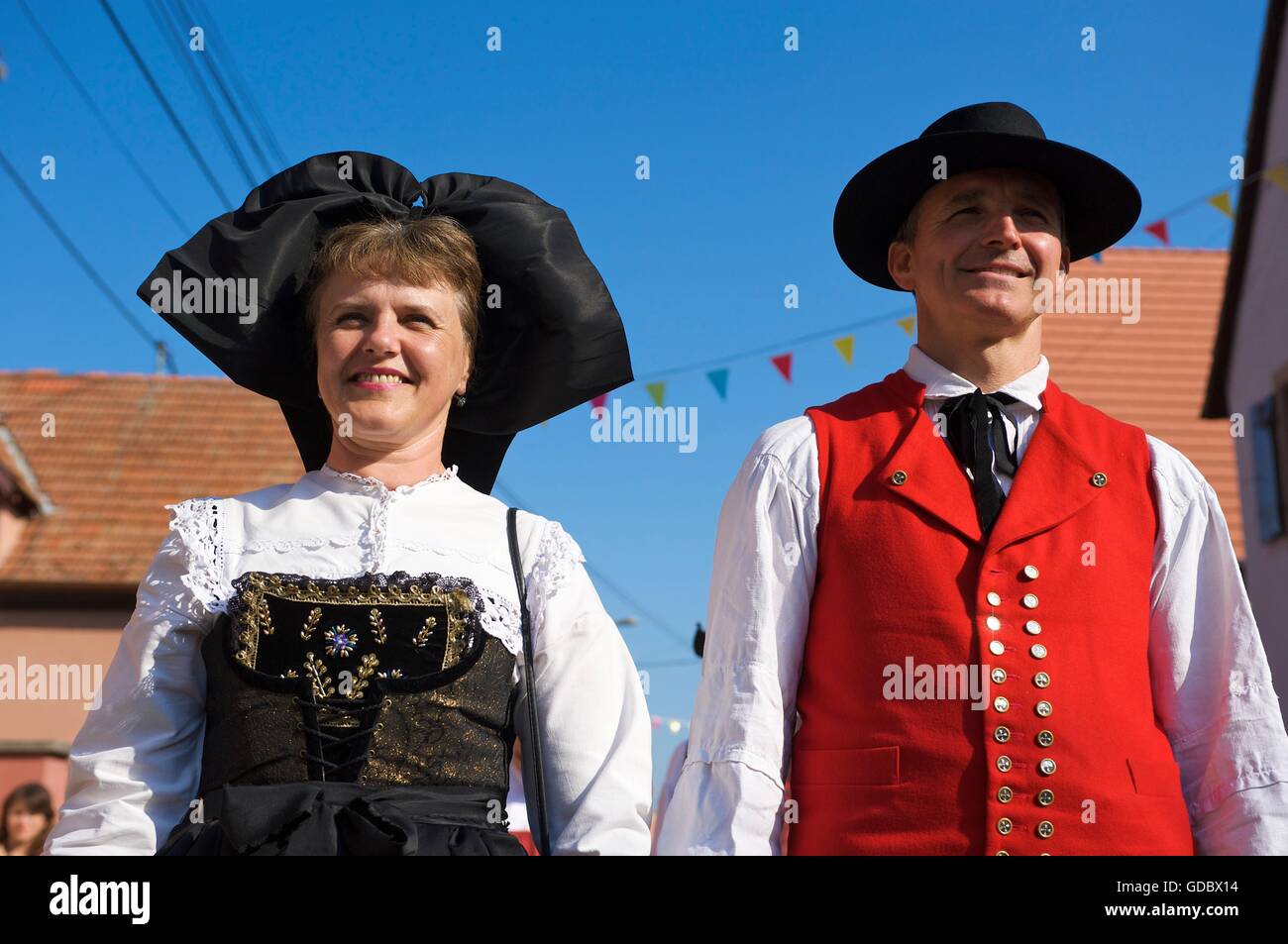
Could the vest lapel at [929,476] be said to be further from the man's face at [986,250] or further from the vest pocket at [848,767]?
the vest pocket at [848,767]

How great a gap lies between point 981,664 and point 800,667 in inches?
14.0

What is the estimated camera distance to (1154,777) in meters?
2.59

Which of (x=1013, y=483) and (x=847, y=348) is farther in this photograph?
(x=847, y=348)

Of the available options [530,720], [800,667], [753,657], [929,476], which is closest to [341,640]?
[530,720]

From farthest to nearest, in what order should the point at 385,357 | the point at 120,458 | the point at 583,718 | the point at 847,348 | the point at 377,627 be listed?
the point at 120,458 → the point at 847,348 → the point at 385,357 → the point at 583,718 → the point at 377,627

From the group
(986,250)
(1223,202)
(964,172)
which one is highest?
(1223,202)

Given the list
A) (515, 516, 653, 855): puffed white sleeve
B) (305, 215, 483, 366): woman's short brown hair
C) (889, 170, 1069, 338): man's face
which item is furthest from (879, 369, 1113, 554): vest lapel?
(305, 215, 483, 366): woman's short brown hair

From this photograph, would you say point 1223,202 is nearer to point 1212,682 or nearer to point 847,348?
point 847,348

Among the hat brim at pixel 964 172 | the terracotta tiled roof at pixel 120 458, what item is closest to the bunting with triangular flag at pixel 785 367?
the hat brim at pixel 964 172

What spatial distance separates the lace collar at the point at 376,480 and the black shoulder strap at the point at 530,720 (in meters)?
0.21

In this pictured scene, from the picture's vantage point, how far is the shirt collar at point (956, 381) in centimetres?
296

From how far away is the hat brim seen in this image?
302cm

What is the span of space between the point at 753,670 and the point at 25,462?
49.6 feet
